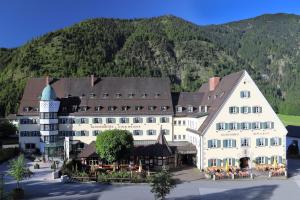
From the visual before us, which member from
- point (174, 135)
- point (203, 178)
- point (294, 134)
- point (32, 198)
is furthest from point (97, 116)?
point (294, 134)

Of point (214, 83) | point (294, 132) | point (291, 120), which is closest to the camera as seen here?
point (214, 83)

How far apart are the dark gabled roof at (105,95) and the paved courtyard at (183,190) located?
2389 centimetres

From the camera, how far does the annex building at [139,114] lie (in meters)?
59.0

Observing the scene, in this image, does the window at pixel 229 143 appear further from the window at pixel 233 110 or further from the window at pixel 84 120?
the window at pixel 84 120

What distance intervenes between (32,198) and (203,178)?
22363 millimetres

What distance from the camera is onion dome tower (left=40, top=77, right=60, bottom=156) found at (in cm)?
6938

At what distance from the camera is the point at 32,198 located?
39.8m

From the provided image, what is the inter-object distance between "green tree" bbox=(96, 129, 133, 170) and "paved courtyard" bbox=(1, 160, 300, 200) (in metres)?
6.18

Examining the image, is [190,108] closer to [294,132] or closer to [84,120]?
[84,120]

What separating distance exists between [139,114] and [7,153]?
2306 centimetres

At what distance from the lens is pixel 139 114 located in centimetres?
7125

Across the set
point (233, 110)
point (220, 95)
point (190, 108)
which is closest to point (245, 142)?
point (233, 110)

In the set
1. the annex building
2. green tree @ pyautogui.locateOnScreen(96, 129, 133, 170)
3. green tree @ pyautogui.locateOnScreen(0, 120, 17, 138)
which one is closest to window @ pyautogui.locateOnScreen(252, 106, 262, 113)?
the annex building

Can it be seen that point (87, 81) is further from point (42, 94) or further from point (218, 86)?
point (218, 86)
